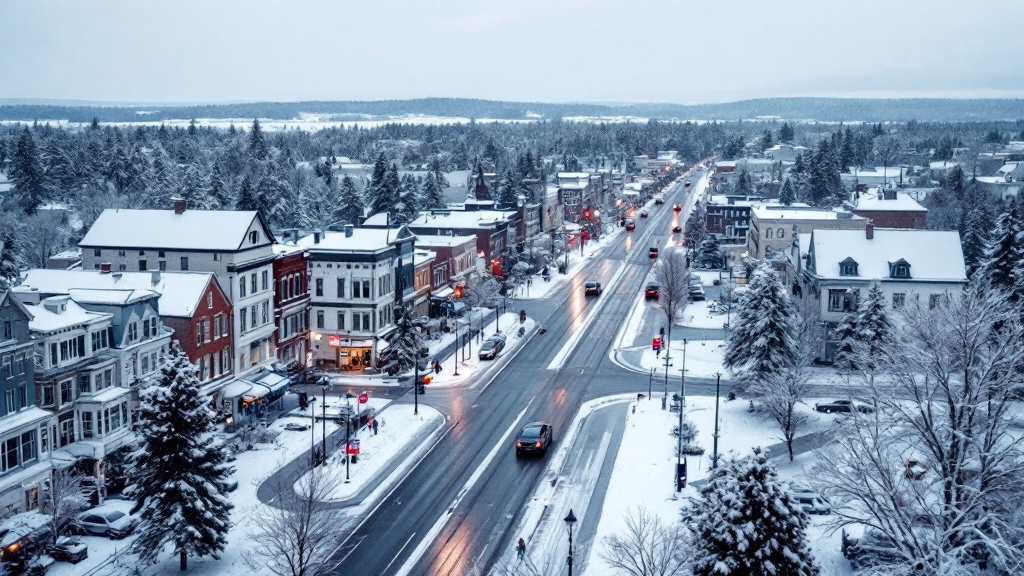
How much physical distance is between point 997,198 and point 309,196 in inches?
4459

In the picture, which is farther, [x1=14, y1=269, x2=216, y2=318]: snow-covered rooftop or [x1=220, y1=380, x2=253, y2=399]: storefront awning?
[x1=220, y1=380, x2=253, y2=399]: storefront awning

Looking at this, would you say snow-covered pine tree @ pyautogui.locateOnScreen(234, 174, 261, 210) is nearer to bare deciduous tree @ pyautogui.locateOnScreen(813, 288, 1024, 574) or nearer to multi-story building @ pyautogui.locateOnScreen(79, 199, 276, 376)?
multi-story building @ pyautogui.locateOnScreen(79, 199, 276, 376)

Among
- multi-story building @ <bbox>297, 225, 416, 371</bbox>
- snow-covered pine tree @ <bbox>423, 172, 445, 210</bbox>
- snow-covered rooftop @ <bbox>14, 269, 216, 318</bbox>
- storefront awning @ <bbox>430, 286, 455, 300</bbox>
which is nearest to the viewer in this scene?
snow-covered rooftop @ <bbox>14, 269, 216, 318</bbox>

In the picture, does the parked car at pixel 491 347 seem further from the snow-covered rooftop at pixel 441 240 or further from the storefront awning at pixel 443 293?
the snow-covered rooftop at pixel 441 240

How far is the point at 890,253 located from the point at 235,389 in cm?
4972

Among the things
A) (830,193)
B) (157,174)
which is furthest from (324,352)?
(830,193)

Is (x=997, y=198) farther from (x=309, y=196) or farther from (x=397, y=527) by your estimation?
(x=397, y=527)

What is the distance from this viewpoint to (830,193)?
163500mm

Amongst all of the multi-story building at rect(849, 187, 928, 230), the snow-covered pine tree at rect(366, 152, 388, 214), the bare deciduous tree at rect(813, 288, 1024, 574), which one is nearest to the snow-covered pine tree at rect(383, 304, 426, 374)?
the bare deciduous tree at rect(813, 288, 1024, 574)

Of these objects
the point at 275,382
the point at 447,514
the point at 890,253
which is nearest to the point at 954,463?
the point at 447,514

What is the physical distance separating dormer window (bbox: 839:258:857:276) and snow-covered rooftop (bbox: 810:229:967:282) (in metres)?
0.33

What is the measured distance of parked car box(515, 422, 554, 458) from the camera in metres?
48.2

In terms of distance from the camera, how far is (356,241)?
68625mm

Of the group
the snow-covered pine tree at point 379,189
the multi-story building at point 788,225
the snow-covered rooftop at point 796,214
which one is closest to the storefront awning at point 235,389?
the snow-covered pine tree at point 379,189
